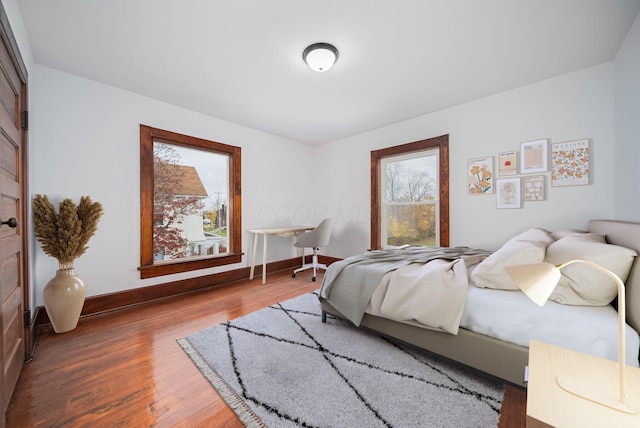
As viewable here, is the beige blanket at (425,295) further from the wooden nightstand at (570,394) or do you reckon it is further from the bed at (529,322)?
the wooden nightstand at (570,394)

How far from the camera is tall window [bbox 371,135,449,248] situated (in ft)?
11.3

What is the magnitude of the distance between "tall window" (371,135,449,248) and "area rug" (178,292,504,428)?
2.05 metres

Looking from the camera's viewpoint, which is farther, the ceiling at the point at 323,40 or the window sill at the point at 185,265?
the window sill at the point at 185,265

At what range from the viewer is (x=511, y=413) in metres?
1.33

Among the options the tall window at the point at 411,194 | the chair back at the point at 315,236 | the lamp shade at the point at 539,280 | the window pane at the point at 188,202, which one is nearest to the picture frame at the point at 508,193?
the tall window at the point at 411,194

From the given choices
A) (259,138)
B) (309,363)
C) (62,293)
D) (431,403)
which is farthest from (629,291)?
(259,138)

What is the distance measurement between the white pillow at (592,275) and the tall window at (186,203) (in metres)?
3.55

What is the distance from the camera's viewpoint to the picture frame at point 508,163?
9.36 feet

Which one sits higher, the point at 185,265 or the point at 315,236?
the point at 315,236

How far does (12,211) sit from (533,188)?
4.42m

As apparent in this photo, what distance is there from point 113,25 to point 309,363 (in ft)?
9.23

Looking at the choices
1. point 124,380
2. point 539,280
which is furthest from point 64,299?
point 539,280

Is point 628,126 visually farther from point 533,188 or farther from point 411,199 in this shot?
point 411,199

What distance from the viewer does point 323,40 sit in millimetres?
2021
